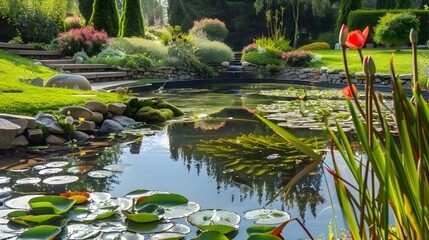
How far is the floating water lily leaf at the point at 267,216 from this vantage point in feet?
8.54

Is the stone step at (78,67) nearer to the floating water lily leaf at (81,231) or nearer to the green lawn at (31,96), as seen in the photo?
the green lawn at (31,96)

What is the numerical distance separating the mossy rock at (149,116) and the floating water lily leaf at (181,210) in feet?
11.8

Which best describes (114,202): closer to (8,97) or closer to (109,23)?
(8,97)

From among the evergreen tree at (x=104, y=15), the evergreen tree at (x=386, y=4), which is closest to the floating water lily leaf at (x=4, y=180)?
the evergreen tree at (x=104, y=15)

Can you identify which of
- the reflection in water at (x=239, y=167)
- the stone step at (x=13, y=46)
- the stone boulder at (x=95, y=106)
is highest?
the stone step at (x=13, y=46)

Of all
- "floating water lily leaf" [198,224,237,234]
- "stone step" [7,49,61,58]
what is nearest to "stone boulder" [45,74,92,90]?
"stone step" [7,49,61,58]

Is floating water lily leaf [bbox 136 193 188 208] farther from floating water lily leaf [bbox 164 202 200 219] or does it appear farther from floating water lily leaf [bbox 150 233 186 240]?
floating water lily leaf [bbox 150 233 186 240]

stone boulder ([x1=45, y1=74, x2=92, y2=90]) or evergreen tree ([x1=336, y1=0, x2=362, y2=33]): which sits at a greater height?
evergreen tree ([x1=336, y1=0, x2=362, y2=33])

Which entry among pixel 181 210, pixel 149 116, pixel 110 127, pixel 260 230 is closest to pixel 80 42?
pixel 149 116

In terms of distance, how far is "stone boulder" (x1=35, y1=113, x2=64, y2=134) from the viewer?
16.0ft

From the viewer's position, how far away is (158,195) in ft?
9.18

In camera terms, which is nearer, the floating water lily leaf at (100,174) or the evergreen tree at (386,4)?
the floating water lily leaf at (100,174)

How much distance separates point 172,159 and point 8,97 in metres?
2.73

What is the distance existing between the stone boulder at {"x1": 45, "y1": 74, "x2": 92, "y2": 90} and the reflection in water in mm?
2909
